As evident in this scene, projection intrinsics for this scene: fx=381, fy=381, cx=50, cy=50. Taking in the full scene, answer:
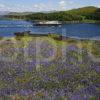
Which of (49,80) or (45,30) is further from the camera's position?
(45,30)

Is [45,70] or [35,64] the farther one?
[35,64]

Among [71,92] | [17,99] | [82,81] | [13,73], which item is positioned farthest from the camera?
[13,73]

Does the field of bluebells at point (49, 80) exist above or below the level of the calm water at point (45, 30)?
above

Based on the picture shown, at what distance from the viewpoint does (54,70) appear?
1180 centimetres

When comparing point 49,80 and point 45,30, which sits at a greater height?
point 49,80

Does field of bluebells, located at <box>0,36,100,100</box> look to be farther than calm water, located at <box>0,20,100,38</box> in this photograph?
No

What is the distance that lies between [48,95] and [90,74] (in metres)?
2.73

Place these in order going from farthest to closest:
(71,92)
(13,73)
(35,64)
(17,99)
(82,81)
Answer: (35,64)
(13,73)
(82,81)
(71,92)
(17,99)

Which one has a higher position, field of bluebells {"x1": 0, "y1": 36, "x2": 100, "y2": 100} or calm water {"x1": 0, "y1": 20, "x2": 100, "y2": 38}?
field of bluebells {"x1": 0, "y1": 36, "x2": 100, "y2": 100}

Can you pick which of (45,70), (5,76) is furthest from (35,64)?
(5,76)

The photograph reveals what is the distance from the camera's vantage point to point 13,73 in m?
11.3

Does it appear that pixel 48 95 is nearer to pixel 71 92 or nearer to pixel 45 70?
pixel 71 92

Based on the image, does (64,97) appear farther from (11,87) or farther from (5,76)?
(5,76)

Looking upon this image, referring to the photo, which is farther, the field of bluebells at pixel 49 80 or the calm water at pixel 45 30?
the calm water at pixel 45 30
